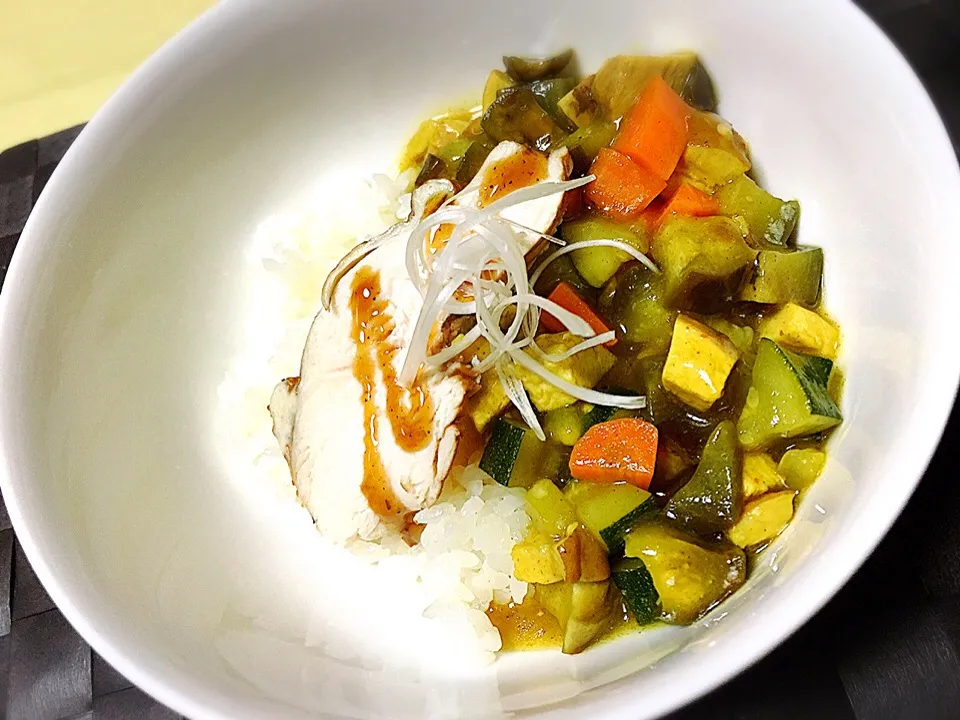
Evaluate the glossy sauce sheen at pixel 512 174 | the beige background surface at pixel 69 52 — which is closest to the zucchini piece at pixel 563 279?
the glossy sauce sheen at pixel 512 174

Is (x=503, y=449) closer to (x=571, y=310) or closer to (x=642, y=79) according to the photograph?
(x=571, y=310)

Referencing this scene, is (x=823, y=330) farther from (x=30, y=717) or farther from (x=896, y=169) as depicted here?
(x=30, y=717)

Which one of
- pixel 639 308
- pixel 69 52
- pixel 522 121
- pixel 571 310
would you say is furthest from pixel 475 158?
pixel 69 52

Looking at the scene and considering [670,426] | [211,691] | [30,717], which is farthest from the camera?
[30,717]

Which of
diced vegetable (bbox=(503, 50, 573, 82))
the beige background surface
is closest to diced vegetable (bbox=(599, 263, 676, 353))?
diced vegetable (bbox=(503, 50, 573, 82))

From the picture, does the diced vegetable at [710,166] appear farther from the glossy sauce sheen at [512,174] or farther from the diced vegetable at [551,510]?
the diced vegetable at [551,510]

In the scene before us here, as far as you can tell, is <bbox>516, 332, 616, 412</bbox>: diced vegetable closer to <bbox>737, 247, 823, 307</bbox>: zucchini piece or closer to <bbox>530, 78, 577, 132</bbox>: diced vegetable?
<bbox>737, 247, 823, 307</bbox>: zucchini piece

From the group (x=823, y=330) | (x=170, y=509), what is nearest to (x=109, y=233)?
(x=170, y=509)
